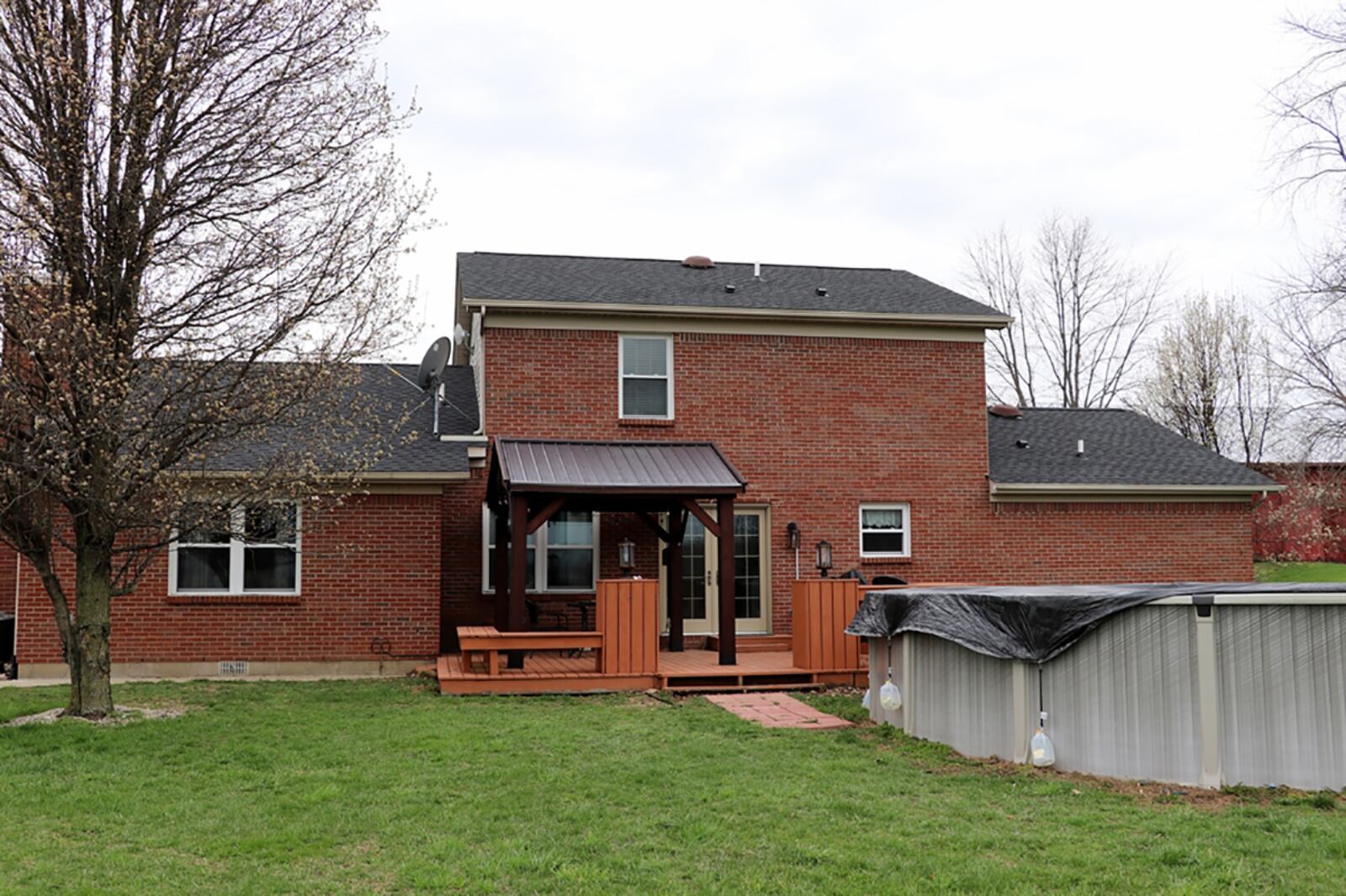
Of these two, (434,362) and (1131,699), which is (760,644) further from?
(1131,699)

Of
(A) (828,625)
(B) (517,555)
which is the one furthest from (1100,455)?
(B) (517,555)

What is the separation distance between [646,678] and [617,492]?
7.08 feet

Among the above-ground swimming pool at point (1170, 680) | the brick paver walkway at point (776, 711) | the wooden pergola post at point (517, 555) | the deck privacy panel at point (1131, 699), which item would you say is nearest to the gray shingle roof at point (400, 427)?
the wooden pergola post at point (517, 555)

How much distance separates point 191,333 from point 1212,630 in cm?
922

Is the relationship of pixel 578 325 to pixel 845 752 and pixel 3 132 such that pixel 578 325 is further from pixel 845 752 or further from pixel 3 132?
pixel 845 752

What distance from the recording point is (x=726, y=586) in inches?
550

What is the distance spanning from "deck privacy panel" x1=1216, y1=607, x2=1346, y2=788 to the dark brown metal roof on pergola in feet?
22.1

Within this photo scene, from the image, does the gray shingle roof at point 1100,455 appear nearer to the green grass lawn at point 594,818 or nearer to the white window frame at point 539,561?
the white window frame at point 539,561

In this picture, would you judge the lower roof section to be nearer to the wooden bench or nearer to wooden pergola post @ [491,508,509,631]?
wooden pergola post @ [491,508,509,631]

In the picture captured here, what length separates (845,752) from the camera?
30.0 feet

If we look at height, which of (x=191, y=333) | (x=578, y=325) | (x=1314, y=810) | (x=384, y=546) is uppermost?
(x=578, y=325)

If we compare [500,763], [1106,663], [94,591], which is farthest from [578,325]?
[1106,663]

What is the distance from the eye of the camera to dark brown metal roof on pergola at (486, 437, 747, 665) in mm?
13406

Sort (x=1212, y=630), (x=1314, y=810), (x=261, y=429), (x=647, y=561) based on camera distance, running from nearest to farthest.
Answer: (x=1314, y=810), (x=1212, y=630), (x=261, y=429), (x=647, y=561)
